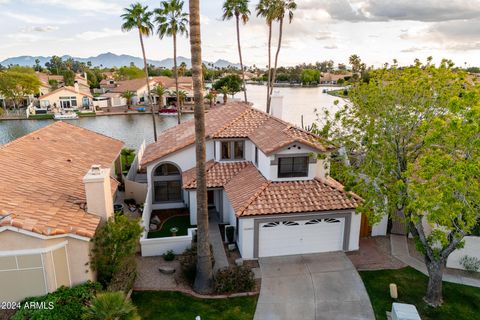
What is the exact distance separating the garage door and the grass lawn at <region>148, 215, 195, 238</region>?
18.6 ft

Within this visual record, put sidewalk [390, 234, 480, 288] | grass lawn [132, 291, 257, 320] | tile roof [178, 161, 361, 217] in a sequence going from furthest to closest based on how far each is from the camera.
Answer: tile roof [178, 161, 361, 217], sidewalk [390, 234, 480, 288], grass lawn [132, 291, 257, 320]

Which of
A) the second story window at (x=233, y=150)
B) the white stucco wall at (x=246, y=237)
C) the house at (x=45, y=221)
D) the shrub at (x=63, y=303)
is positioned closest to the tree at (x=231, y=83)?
the second story window at (x=233, y=150)

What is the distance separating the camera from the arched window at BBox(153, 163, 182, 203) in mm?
24047

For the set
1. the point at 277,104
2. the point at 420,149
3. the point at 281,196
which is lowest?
the point at 281,196

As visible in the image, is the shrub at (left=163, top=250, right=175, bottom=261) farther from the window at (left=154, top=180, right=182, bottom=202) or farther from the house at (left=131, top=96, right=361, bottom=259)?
the window at (left=154, top=180, right=182, bottom=202)

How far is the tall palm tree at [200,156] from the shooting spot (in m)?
13.0

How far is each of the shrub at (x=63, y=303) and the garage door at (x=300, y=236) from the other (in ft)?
26.2

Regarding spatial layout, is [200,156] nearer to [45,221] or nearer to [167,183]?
[45,221]

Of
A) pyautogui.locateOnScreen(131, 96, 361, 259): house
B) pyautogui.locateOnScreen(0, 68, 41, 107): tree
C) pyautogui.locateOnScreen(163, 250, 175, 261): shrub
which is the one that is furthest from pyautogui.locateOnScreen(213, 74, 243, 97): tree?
pyautogui.locateOnScreen(163, 250, 175, 261): shrub

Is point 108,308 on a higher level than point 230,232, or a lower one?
higher

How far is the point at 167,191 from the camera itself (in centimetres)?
2450

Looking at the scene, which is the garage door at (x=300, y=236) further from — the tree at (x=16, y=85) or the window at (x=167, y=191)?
the tree at (x=16, y=85)

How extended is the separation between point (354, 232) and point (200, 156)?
9433 millimetres

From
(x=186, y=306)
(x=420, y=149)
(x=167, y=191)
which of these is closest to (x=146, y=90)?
(x=167, y=191)
